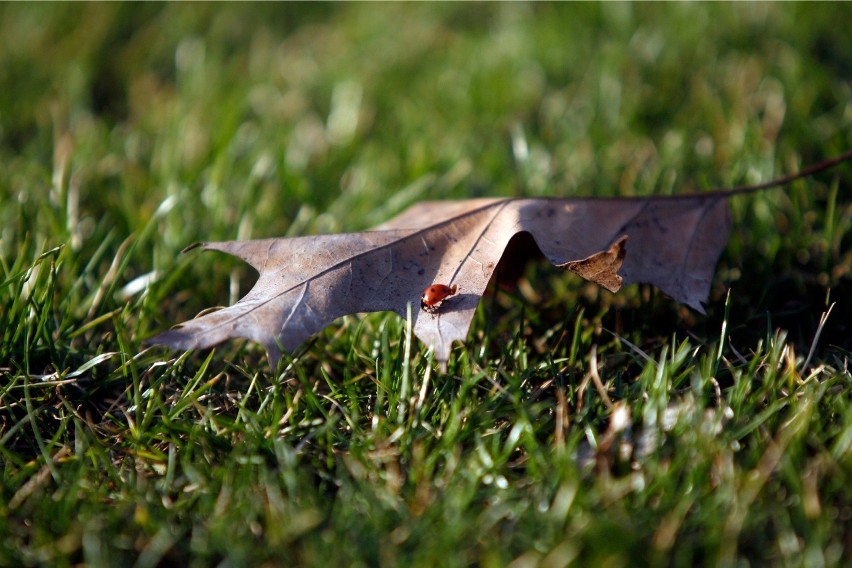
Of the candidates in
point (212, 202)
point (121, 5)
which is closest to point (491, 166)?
point (212, 202)

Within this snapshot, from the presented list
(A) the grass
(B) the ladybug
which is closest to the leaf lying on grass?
(B) the ladybug

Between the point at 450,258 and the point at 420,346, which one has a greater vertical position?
the point at 450,258

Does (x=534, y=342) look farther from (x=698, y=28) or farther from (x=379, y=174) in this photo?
(x=698, y=28)

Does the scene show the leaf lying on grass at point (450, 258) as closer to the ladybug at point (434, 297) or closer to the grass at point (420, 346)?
the ladybug at point (434, 297)

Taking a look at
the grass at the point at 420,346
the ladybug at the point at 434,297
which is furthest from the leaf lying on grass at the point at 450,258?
the grass at the point at 420,346

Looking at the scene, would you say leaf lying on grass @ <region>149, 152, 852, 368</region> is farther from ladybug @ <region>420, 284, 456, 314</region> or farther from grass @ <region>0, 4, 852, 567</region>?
grass @ <region>0, 4, 852, 567</region>
